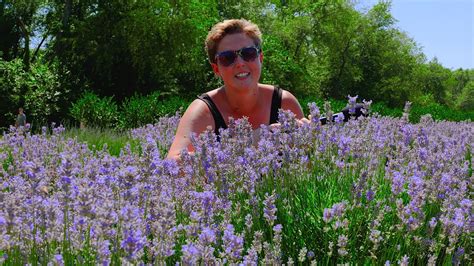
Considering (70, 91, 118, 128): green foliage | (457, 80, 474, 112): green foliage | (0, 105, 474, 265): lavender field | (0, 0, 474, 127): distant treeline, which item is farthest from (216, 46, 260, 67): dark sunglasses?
(457, 80, 474, 112): green foliage

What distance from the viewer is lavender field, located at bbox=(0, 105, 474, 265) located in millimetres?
1814

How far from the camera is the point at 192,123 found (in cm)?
406

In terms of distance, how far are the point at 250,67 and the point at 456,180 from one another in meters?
1.85

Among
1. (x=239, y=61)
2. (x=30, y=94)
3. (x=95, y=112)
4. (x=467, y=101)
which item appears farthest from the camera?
(x=467, y=101)

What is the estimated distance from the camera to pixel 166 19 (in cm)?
2106

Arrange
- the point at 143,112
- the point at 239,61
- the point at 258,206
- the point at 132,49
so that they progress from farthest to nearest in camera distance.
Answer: the point at 132,49, the point at 143,112, the point at 239,61, the point at 258,206

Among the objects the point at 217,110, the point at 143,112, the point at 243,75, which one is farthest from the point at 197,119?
the point at 143,112

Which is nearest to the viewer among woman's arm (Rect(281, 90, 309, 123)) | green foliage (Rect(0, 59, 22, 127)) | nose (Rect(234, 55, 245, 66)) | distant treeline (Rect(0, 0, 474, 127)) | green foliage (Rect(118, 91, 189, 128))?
nose (Rect(234, 55, 245, 66))

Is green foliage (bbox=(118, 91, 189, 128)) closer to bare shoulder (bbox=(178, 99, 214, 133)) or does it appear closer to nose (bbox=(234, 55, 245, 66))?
bare shoulder (bbox=(178, 99, 214, 133))

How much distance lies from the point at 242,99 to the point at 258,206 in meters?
1.87

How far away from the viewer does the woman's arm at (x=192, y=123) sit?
12.9 ft

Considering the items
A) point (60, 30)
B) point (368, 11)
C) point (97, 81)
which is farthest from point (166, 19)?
point (368, 11)

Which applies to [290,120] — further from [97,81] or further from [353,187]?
Result: [97,81]

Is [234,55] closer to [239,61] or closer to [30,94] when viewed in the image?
[239,61]
